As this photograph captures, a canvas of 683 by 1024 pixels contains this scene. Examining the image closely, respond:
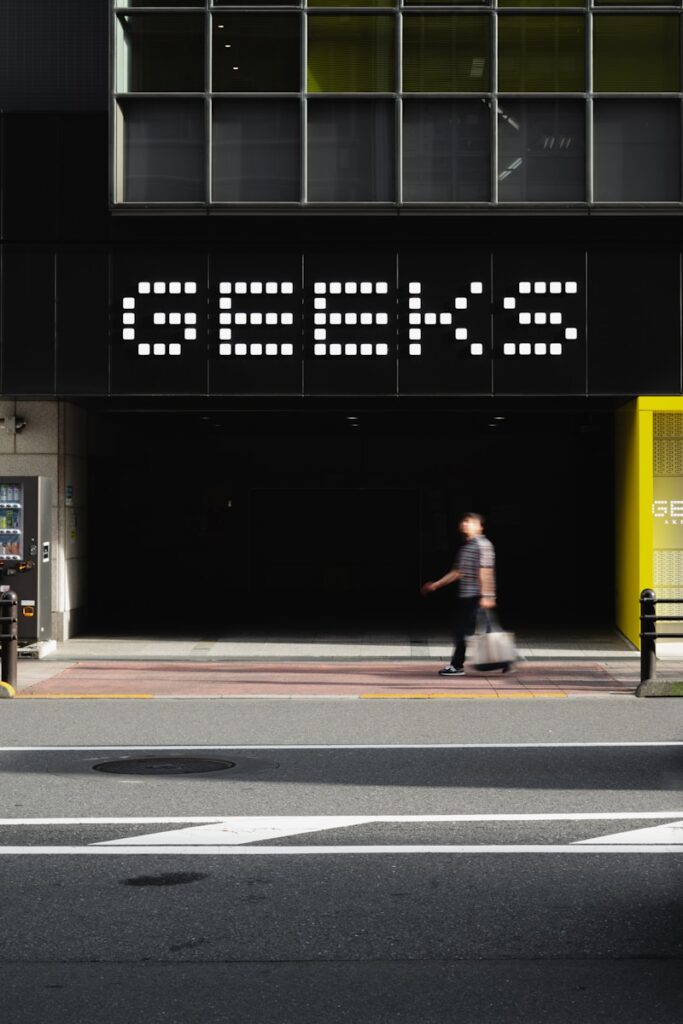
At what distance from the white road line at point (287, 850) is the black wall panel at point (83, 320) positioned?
12147 mm

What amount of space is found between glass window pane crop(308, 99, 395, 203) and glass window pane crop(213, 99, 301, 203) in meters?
0.27

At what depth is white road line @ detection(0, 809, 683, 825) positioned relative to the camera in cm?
851

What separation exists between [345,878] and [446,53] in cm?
1416

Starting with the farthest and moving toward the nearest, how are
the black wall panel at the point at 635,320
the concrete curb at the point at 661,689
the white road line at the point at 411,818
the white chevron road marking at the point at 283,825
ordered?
1. the black wall panel at the point at 635,320
2. the concrete curb at the point at 661,689
3. the white road line at the point at 411,818
4. the white chevron road marking at the point at 283,825

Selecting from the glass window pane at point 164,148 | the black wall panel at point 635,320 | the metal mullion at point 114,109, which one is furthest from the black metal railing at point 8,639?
the black wall panel at point 635,320

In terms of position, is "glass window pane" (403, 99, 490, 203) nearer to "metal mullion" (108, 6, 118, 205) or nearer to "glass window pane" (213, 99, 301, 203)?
"glass window pane" (213, 99, 301, 203)

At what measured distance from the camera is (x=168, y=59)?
62.2 feet

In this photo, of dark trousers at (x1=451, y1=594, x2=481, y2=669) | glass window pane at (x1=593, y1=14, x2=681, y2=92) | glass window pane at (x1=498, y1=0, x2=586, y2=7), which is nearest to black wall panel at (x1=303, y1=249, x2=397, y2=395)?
glass window pane at (x1=498, y1=0, x2=586, y2=7)

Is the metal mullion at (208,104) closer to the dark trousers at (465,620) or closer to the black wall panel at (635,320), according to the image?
the black wall panel at (635,320)

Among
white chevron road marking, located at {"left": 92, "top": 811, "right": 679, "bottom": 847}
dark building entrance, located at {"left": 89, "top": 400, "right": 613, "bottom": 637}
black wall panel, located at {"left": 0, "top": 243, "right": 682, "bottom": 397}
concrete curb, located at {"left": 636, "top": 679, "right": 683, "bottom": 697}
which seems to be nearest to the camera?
white chevron road marking, located at {"left": 92, "top": 811, "right": 679, "bottom": 847}

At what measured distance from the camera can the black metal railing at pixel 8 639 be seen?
15.3 meters

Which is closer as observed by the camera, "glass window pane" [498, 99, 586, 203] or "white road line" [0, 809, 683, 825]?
"white road line" [0, 809, 683, 825]

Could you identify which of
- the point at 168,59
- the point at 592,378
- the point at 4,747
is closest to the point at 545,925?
the point at 4,747

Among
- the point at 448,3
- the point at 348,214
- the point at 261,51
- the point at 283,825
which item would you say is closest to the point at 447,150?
the point at 348,214
